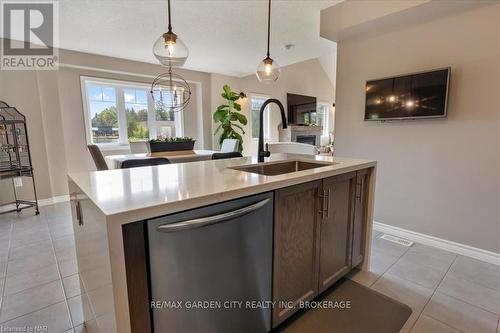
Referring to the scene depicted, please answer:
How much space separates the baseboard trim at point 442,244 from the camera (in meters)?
2.20

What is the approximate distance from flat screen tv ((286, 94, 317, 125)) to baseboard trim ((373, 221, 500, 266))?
4825mm

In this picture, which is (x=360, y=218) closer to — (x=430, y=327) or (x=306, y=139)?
(x=430, y=327)

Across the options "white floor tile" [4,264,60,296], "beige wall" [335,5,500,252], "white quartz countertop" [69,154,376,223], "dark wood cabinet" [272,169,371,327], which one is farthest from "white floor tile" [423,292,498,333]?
"white floor tile" [4,264,60,296]

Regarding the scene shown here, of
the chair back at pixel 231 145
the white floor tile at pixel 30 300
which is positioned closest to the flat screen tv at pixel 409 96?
the chair back at pixel 231 145

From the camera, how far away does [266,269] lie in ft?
4.07

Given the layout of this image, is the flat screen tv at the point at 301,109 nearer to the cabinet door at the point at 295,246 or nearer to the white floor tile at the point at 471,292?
the white floor tile at the point at 471,292

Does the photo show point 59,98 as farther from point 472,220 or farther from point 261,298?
point 472,220

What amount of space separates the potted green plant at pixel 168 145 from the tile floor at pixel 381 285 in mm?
1462

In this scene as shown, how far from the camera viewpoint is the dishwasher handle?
2.80 feet

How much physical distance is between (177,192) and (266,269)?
2.00 ft

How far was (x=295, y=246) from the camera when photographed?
4.50 ft

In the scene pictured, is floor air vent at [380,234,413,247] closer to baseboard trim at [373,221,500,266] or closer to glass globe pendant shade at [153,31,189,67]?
baseboard trim at [373,221,500,266]

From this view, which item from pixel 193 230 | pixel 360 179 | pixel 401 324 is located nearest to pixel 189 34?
pixel 360 179

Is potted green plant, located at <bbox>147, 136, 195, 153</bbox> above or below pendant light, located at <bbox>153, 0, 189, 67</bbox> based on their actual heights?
below
